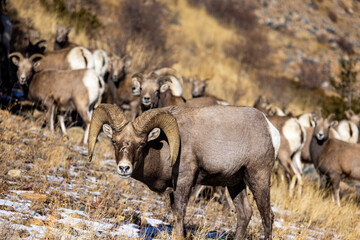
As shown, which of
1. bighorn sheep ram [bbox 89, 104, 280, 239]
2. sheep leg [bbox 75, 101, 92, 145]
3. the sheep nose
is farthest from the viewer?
sheep leg [bbox 75, 101, 92, 145]

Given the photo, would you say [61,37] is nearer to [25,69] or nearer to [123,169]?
[25,69]

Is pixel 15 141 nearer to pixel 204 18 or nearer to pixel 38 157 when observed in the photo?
pixel 38 157

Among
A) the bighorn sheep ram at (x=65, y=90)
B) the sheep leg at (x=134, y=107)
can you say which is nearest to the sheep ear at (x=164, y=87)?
the bighorn sheep ram at (x=65, y=90)

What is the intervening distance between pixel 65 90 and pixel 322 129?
6.60 meters

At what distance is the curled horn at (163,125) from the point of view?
4.58 metres

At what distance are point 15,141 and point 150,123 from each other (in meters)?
3.75

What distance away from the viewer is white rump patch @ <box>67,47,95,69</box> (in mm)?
10844

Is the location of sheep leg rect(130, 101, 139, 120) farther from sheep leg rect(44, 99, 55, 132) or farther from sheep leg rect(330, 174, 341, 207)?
sheep leg rect(330, 174, 341, 207)

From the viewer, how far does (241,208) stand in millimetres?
5480

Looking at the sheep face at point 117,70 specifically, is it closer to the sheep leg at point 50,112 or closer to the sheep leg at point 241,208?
the sheep leg at point 50,112

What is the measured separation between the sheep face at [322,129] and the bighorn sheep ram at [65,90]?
570 centimetres

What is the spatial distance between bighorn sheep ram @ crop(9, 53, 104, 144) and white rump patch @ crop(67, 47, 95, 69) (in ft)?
3.17

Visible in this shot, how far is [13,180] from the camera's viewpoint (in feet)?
19.0

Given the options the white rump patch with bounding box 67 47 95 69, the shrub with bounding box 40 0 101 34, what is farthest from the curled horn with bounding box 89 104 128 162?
the shrub with bounding box 40 0 101 34
